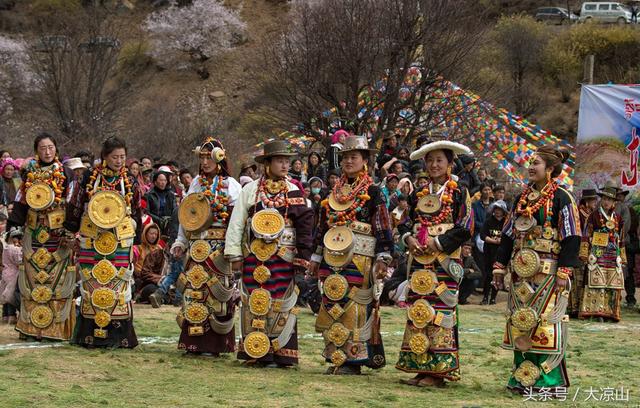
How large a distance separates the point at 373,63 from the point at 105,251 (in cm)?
1713

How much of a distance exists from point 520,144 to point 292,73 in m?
6.46

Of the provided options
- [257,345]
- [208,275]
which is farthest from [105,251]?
[257,345]

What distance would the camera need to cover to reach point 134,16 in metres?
60.1

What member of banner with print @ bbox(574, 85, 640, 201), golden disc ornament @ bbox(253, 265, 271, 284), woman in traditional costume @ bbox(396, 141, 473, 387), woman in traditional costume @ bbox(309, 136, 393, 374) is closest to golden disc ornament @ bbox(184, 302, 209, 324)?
golden disc ornament @ bbox(253, 265, 271, 284)

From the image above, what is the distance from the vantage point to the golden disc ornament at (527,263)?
9.01 meters

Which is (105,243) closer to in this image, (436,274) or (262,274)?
(262,274)

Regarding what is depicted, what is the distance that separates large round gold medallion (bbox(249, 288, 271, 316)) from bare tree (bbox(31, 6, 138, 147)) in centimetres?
2368

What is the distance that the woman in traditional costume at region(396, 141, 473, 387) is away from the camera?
9266mm

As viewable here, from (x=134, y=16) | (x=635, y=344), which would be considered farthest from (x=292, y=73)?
(x=134, y=16)

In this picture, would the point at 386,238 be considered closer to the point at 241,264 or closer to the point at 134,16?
the point at 241,264

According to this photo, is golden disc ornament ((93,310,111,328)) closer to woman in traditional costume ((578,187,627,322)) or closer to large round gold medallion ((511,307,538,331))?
large round gold medallion ((511,307,538,331))

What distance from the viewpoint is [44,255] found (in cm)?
1112

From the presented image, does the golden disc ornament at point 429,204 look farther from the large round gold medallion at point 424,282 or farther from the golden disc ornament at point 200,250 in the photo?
the golden disc ornament at point 200,250

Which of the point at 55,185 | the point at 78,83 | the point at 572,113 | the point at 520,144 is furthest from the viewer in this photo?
the point at 572,113
